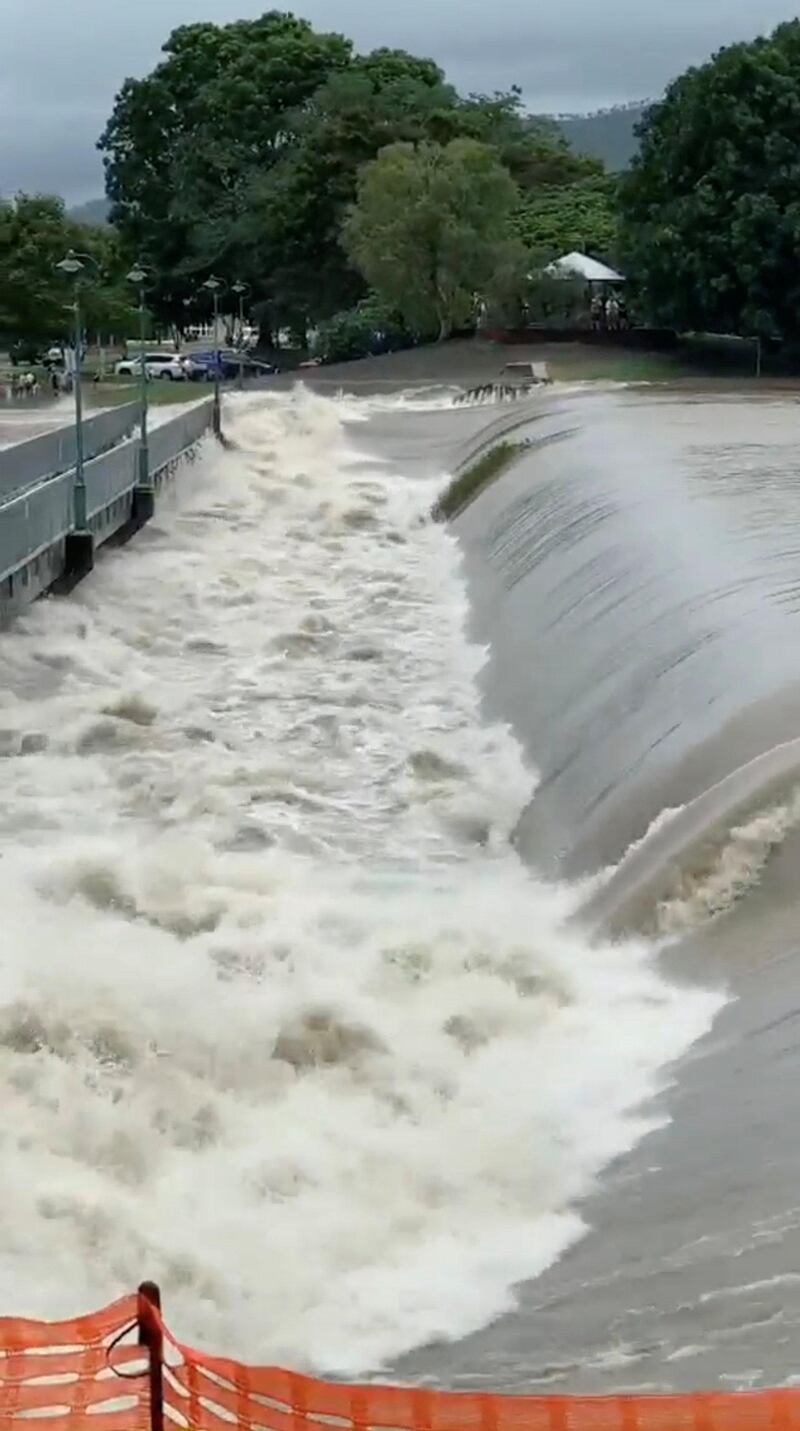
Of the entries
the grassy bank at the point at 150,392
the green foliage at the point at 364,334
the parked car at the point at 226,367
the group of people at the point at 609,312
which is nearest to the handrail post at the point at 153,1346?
the grassy bank at the point at 150,392

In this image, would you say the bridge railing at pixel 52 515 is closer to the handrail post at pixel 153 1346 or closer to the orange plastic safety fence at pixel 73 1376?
the orange plastic safety fence at pixel 73 1376

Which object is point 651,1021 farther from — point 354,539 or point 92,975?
point 354,539

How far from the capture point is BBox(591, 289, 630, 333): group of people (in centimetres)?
6725

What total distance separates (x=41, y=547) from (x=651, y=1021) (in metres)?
12.7

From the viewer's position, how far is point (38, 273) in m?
56.8

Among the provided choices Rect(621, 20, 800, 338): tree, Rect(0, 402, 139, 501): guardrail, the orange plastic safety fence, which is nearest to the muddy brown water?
the orange plastic safety fence

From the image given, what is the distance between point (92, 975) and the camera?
9.20m

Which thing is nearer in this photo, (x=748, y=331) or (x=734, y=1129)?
(x=734, y=1129)

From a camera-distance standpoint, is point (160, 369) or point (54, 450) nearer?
point (54, 450)

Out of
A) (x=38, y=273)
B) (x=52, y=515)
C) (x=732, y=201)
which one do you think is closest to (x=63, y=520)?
(x=52, y=515)

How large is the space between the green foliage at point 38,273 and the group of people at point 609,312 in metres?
18.6

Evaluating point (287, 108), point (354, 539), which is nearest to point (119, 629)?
point (354, 539)

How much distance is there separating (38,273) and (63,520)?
1497 inches

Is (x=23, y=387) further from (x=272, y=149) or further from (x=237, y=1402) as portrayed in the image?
(x=237, y=1402)
